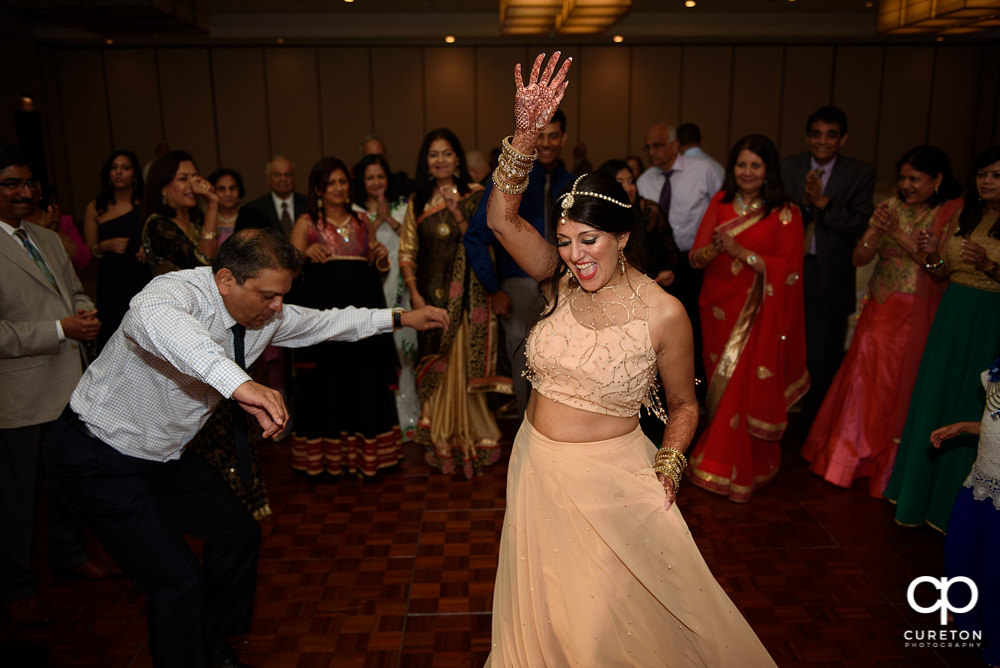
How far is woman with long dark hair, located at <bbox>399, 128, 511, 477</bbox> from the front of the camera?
11.8 ft

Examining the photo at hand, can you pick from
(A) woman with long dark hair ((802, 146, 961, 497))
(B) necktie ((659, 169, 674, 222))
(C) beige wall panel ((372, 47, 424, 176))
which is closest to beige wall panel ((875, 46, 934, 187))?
(C) beige wall panel ((372, 47, 424, 176))

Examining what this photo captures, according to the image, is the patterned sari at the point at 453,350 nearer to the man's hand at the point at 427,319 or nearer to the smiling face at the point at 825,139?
the man's hand at the point at 427,319

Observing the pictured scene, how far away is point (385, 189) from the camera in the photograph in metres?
4.03

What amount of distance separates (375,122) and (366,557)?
703 cm

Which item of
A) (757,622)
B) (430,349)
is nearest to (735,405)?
(757,622)

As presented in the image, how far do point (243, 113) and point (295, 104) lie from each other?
0.64 metres

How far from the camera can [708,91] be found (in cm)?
897

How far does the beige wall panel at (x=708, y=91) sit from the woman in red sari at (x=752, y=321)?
6115 mm

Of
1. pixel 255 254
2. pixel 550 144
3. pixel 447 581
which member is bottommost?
pixel 447 581

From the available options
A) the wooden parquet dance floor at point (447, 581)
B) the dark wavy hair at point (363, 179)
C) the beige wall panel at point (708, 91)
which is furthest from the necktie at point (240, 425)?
the beige wall panel at point (708, 91)

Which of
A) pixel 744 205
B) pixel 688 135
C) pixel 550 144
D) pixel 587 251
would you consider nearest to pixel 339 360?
pixel 550 144

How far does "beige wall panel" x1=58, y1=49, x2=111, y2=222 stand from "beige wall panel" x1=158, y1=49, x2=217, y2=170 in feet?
1.69

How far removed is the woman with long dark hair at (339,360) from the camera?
3518 mm

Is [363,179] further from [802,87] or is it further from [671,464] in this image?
[802,87]
